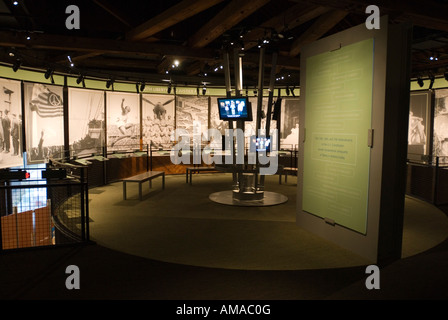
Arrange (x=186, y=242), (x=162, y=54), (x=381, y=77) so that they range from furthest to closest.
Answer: (x=162, y=54)
(x=186, y=242)
(x=381, y=77)

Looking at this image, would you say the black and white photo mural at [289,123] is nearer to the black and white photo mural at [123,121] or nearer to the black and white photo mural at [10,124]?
the black and white photo mural at [123,121]

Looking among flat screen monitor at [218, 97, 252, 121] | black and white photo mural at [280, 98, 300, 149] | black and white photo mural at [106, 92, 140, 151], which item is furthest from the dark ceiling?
black and white photo mural at [280, 98, 300, 149]

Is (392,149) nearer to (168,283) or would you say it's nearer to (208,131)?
(168,283)

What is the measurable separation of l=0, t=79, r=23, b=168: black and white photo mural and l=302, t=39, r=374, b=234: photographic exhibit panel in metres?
6.98

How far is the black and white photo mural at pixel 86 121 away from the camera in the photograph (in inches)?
416

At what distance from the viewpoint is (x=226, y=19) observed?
6625 mm

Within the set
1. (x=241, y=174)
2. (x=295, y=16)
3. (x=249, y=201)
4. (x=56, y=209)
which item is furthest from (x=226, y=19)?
(x=56, y=209)

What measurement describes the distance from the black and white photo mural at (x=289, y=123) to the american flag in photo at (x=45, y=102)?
7688 mm

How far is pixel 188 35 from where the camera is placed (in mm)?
8969

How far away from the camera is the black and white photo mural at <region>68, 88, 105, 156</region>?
10570 mm

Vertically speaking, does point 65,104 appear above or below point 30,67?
below

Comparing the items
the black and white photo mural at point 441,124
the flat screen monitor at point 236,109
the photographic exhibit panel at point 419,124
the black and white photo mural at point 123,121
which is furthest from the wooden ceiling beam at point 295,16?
the black and white photo mural at point 123,121

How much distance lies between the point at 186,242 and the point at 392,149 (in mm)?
3060

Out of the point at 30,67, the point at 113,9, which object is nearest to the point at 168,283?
the point at 113,9
